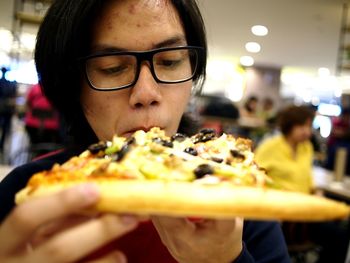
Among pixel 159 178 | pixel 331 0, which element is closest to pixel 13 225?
pixel 159 178

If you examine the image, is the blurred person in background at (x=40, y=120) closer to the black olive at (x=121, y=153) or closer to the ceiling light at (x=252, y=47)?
the black olive at (x=121, y=153)

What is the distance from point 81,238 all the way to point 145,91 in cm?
55

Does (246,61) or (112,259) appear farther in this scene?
(246,61)

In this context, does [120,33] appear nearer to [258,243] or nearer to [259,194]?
[259,194]

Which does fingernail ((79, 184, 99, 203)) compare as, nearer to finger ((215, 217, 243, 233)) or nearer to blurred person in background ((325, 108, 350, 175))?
finger ((215, 217, 243, 233))

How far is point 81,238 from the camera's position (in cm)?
56

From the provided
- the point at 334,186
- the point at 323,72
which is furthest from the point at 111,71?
the point at 323,72

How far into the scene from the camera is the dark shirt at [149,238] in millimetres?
1105

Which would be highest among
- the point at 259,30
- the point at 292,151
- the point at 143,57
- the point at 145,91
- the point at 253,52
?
the point at 259,30

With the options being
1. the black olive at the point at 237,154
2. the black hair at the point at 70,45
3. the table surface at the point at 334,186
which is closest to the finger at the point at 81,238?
the black olive at the point at 237,154

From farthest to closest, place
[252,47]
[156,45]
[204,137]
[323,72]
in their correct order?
1. [323,72]
2. [252,47]
3. [156,45]
4. [204,137]

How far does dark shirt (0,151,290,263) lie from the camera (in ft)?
3.63

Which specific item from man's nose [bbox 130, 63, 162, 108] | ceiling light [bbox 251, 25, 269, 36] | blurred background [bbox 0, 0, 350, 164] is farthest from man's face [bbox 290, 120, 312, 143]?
ceiling light [bbox 251, 25, 269, 36]

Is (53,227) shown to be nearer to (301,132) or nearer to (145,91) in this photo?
(145,91)
